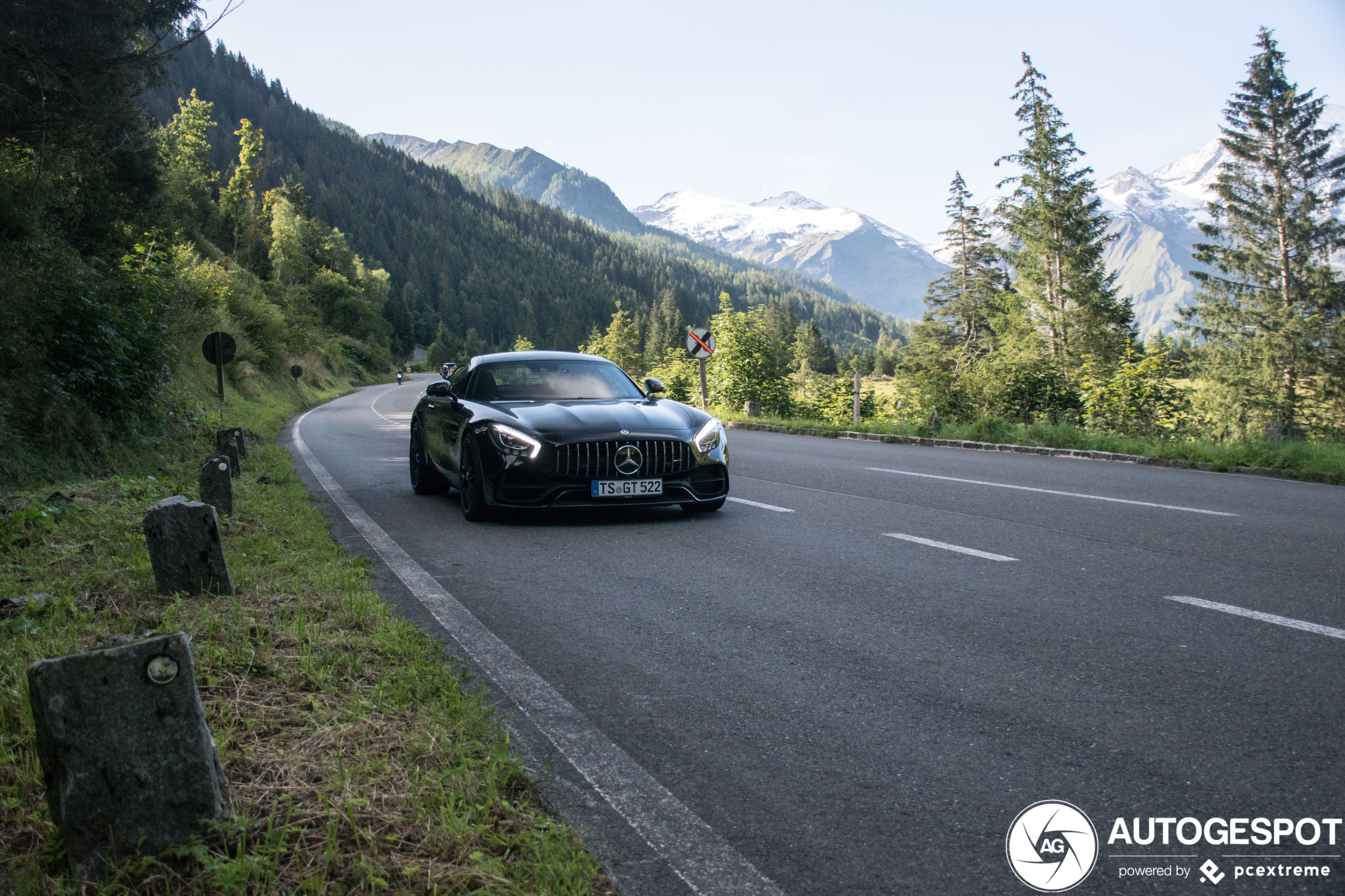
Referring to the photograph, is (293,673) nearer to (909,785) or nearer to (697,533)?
(909,785)

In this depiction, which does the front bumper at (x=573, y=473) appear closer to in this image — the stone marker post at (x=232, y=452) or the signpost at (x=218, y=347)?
the stone marker post at (x=232, y=452)

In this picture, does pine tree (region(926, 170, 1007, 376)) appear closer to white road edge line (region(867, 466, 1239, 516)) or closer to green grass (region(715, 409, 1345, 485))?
green grass (region(715, 409, 1345, 485))

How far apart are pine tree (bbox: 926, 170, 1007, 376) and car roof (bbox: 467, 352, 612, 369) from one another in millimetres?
44156

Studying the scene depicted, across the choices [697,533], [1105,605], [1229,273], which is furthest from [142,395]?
[1229,273]

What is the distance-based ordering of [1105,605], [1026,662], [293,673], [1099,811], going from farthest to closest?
[1105,605] < [1026,662] < [293,673] < [1099,811]

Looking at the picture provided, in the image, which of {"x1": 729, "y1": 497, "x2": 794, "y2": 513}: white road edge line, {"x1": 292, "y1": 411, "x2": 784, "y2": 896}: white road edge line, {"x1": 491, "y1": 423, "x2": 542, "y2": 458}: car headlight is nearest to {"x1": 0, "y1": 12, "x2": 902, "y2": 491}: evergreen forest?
A: {"x1": 491, "y1": 423, "x2": 542, "y2": 458}: car headlight

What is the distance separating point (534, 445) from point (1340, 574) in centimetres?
554

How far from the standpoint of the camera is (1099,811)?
2.64 meters

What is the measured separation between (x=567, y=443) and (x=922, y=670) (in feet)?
14.0

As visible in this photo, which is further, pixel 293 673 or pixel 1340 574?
pixel 1340 574

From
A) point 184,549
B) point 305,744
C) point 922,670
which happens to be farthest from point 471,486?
point 305,744

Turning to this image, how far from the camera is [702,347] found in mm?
28312

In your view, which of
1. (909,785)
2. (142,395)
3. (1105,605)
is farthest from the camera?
(142,395)

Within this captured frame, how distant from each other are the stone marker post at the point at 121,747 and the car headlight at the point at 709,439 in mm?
5896
